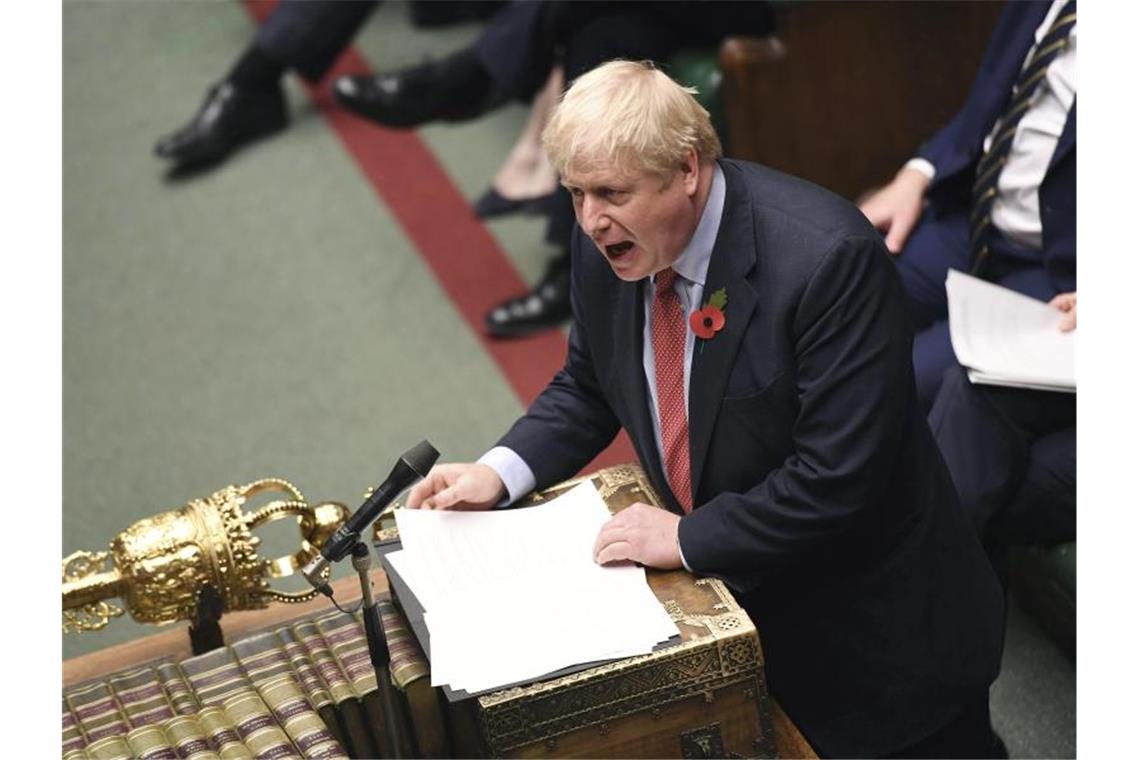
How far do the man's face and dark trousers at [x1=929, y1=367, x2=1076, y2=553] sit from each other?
1.04 m

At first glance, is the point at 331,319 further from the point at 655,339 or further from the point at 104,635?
the point at 655,339

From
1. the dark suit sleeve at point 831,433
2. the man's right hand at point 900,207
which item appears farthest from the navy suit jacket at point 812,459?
the man's right hand at point 900,207

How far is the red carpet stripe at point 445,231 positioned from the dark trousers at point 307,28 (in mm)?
263

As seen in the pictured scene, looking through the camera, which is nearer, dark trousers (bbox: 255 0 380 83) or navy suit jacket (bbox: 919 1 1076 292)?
navy suit jacket (bbox: 919 1 1076 292)

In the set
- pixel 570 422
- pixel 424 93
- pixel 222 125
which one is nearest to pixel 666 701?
pixel 570 422

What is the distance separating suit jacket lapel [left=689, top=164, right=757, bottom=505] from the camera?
89.0 inches

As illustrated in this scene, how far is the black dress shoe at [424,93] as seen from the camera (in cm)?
520

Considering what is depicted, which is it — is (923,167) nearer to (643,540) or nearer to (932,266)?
(932,266)

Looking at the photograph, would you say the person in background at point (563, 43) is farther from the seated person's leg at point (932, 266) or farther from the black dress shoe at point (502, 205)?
the seated person's leg at point (932, 266)

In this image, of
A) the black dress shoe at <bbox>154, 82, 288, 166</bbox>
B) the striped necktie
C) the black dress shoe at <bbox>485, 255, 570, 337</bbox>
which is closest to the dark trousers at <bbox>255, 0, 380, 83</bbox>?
the black dress shoe at <bbox>154, 82, 288, 166</bbox>

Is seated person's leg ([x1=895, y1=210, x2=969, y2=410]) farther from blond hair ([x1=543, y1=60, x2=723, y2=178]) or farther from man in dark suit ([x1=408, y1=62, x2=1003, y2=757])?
blond hair ([x1=543, y1=60, x2=723, y2=178])

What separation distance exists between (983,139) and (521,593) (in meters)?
1.75

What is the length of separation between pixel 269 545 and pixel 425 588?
5.19 ft

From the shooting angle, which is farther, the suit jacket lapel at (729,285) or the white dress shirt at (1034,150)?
the white dress shirt at (1034,150)
